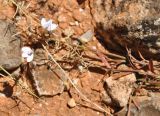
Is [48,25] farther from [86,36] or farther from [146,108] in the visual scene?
[146,108]

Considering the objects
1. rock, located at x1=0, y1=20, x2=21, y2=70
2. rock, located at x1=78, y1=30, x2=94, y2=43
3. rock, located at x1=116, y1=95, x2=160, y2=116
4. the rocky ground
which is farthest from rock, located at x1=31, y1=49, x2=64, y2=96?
rock, located at x1=116, y1=95, x2=160, y2=116

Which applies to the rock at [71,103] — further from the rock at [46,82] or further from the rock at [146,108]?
the rock at [146,108]

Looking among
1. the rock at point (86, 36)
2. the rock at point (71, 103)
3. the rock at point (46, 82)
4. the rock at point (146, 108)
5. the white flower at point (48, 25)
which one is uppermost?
the white flower at point (48, 25)

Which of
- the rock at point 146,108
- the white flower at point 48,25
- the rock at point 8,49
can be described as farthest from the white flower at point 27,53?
the rock at point 146,108

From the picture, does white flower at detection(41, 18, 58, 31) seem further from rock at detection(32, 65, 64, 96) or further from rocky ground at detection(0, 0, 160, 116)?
rock at detection(32, 65, 64, 96)

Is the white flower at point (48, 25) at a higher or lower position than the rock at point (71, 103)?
higher

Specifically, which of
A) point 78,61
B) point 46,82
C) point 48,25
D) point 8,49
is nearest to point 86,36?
point 78,61

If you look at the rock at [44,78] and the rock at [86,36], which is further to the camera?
the rock at [86,36]
